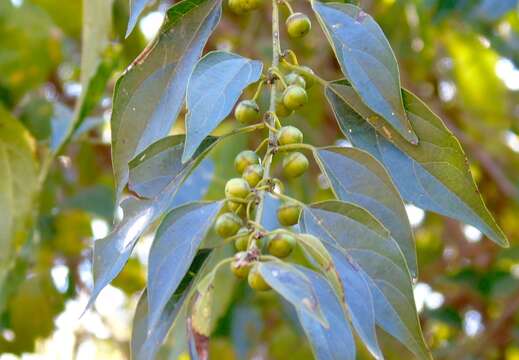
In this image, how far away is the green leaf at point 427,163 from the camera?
103 cm

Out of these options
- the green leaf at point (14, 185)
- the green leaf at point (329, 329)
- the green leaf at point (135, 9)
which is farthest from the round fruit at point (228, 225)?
the green leaf at point (14, 185)

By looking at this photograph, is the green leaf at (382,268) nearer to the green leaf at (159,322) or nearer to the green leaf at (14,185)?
the green leaf at (159,322)

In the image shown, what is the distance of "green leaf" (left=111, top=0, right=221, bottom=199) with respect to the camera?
1.06m

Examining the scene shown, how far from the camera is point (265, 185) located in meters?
0.98

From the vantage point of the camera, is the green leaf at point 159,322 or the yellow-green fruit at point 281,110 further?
the yellow-green fruit at point 281,110

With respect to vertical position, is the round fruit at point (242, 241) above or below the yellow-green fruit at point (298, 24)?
below

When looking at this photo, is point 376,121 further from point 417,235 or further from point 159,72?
point 417,235

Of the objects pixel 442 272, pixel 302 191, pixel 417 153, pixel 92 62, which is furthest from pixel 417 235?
pixel 417 153

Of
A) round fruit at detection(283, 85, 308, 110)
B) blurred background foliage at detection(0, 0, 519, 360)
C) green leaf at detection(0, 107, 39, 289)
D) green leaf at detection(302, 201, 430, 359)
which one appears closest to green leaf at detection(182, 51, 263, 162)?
round fruit at detection(283, 85, 308, 110)

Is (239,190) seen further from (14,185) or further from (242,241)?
(14,185)

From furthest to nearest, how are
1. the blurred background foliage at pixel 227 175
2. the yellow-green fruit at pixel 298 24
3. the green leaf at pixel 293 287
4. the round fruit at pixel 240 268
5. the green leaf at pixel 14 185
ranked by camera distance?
1. the blurred background foliage at pixel 227 175
2. the green leaf at pixel 14 185
3. the yellow-green fruit at pixel 298 24
4. the round fruit at pixel 240 268
5. the green leaf at pixel 293 287

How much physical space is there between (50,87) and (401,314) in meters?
2.15

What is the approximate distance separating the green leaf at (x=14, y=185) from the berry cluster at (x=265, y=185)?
2.28ft

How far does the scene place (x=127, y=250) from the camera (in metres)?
0.97
